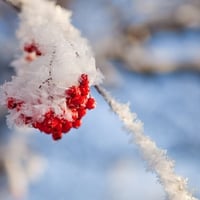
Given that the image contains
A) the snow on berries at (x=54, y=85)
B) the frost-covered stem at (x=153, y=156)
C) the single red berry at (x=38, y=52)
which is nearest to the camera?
the frost-covered stem at (x=153, y=156)

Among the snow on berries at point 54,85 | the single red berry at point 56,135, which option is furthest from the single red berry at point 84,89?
the single red berry at point 56,135

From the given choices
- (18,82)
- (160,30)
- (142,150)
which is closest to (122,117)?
(142,150)

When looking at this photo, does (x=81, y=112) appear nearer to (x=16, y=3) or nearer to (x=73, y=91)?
(x=73, y=91)

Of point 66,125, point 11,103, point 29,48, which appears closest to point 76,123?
point 66,125

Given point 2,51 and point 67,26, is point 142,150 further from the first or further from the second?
point 2,51

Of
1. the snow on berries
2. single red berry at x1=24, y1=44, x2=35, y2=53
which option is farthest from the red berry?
single red berry at x1=24, y1=44, x2=35, y2=53

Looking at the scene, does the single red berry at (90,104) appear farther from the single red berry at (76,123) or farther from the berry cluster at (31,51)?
the berry cluster at (31,51)

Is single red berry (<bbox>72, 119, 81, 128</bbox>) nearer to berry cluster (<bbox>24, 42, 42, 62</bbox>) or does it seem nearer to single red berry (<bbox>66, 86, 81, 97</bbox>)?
single red berry (<bbox>66, 86, 81, 97</bbox>)
